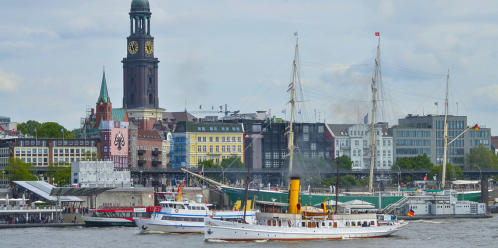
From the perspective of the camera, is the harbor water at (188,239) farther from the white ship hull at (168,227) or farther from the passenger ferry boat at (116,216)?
the passenger ferry boat at (116,216)

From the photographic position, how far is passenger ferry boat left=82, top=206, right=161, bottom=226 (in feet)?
451

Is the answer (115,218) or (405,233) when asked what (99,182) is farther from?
(405,233)

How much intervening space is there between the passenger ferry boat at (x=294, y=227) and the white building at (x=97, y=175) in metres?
65.8

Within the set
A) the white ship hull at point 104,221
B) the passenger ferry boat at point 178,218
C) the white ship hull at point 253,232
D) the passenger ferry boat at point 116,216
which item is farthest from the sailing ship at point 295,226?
the white ship hull at point 104,221

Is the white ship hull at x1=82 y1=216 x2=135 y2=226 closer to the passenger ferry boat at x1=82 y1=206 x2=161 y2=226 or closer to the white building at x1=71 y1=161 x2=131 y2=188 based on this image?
the passenger ferry boat at x1=82 y1=206 x2=161 y2=226

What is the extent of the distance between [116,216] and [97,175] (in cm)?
3780

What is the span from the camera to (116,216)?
458ft

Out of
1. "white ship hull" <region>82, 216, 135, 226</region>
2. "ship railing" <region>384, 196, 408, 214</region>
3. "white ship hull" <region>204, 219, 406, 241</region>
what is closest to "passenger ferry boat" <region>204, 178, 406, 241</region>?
"white ship hull" <region>204, 219, 406, 241</region>

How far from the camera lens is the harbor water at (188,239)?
4267 inches

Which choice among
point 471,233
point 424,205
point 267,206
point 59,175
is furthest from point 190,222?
point 59,175

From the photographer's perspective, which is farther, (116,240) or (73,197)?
(73,197)

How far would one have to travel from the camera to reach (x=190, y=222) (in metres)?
124

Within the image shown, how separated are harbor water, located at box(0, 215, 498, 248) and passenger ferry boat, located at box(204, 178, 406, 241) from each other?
4.09 feet

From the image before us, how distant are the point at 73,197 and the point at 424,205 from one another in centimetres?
4596
